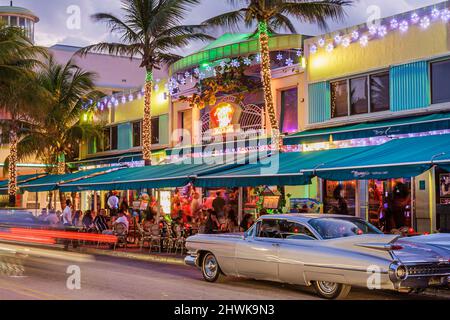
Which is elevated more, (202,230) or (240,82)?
(240,82)

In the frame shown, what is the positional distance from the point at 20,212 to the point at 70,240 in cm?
448

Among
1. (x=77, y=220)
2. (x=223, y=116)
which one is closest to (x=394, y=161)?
(x=223, y=116)

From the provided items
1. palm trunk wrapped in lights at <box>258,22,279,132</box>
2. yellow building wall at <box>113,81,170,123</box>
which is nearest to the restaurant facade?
palm trunk wrapped in lights at <box>258,22,279,132</box>

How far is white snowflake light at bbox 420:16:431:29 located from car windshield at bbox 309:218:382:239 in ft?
27.3

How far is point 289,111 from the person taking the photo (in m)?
23.1

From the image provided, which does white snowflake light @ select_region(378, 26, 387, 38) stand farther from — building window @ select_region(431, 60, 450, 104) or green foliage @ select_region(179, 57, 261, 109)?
green foliage @ select_region(179, 57, 261, 109)

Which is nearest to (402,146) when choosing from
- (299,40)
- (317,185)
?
(317,185)

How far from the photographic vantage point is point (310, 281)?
11531 millimetres

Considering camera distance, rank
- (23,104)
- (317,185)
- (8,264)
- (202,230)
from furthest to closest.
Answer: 1. (23,104)
2. (317,185)
3. (202,230)
4. (8,264)

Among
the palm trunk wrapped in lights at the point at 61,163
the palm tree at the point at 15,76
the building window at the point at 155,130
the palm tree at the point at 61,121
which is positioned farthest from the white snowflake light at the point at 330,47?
the palm trunk wrapped in lights at the point at 61,163

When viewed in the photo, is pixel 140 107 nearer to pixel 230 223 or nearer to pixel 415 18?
pixel 230 223

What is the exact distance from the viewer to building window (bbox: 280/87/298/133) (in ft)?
74.9
